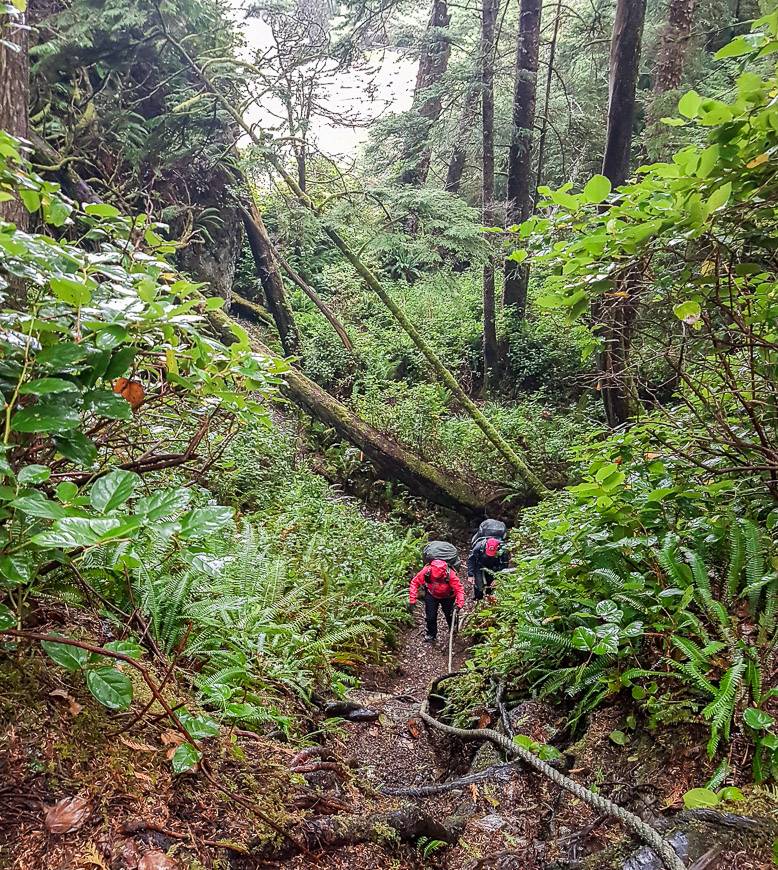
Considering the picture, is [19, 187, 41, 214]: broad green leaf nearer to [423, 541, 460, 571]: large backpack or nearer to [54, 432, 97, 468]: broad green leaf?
[54, 432, 97, 468]: broad green leaf

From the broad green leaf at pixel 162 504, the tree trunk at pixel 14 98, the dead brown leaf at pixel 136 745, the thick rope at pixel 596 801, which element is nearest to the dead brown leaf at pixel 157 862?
the dead brown leaf at pixel 136 745

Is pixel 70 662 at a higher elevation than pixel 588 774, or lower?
higher

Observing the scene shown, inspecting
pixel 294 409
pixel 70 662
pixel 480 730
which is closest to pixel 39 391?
pixel 70 662

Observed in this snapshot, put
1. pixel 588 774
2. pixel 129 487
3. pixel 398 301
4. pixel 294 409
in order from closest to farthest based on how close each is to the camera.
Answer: pixel 129 487
pixel 588 774
pixel 294 409
pixel 398 301

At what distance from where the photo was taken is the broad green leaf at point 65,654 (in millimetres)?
1576

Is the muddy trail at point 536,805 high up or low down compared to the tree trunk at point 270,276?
down

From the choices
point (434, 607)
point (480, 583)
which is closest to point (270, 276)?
point (480, 583)

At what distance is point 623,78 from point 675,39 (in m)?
3.76

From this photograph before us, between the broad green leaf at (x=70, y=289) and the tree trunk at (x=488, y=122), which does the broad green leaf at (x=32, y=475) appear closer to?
the broad green leaf at (x=70, y=289)

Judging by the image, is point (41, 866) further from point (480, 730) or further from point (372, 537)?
point (372, 537)

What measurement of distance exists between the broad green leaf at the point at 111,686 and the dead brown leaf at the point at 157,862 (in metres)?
0.65

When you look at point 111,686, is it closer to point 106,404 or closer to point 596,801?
point 106,404

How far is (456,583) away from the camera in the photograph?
6.91 m

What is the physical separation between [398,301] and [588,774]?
1497 centimetres
